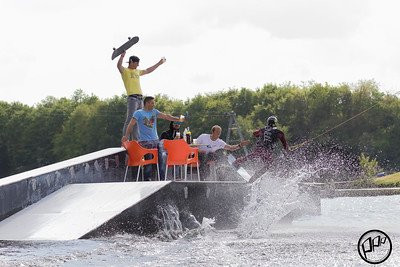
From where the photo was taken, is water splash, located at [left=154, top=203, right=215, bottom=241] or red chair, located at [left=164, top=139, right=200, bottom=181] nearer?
water splash, located at [left=154, top=203, right=215, bottom=241]

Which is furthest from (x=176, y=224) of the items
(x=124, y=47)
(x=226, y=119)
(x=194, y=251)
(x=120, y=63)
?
(x=226, y=119)

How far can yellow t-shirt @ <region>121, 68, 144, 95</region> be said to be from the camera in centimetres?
1694

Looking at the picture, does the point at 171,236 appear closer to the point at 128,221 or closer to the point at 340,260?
the point at 128,221

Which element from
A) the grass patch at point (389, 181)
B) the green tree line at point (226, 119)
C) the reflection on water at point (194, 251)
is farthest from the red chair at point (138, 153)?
the green tree line at point (226, 119)

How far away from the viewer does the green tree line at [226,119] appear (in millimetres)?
82875

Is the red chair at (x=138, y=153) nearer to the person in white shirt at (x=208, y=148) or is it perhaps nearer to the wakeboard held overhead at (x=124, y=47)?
the person in white shirt at (x=208, y=148)

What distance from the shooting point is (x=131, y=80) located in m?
17.0

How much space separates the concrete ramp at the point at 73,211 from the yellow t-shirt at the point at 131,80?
287cm

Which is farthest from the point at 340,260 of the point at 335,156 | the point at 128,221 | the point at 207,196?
the point at 335,156

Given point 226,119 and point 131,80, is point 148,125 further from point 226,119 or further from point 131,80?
point 226,119

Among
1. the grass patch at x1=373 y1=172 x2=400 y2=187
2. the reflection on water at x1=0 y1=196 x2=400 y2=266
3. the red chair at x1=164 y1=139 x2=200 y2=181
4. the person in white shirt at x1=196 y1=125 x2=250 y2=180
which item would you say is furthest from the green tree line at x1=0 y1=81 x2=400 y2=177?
the reflection on water at x1=0 y1=196 x2=400 y2=266

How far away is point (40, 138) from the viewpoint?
116188 millimetres

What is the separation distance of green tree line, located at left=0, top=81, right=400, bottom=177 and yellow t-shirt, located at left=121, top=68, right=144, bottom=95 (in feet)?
200

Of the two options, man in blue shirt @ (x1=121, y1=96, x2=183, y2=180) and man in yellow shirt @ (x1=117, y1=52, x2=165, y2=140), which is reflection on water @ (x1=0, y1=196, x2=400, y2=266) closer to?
man in blue shirt @ (x1=121, y1=96, x2=183, y2=180)
